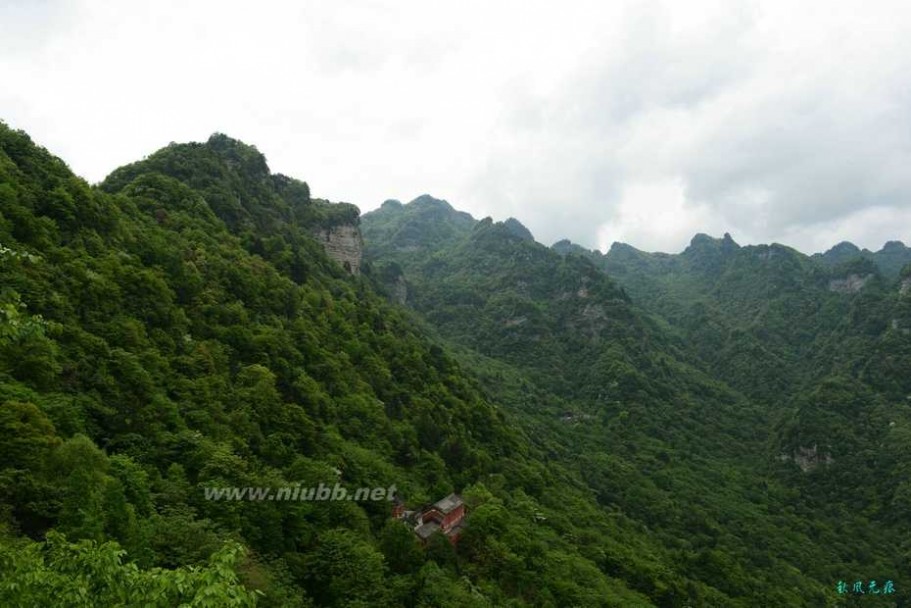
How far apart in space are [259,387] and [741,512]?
84.7 metres

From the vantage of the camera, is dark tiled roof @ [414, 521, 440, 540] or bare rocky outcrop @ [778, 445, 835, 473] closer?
dark tiled roof @ [414, 521, 440, 540]

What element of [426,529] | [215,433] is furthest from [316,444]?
[426,529]

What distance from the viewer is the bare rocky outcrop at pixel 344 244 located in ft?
342

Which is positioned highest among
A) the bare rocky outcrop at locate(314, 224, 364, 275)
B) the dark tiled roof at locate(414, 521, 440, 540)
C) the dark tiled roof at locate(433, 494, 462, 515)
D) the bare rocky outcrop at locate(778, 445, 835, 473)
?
the bare rocky outcrop at locate(314, 224, 364, 275)

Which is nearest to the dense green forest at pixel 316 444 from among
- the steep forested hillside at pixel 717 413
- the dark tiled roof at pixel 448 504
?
the steep forested hillside at pixel 717 413

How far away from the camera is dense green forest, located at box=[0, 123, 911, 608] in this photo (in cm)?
2070

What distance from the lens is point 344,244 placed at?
108250mm

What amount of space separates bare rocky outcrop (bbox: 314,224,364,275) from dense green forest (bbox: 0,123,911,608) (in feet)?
7.88

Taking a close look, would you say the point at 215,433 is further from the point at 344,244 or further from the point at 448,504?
the point at 344,244

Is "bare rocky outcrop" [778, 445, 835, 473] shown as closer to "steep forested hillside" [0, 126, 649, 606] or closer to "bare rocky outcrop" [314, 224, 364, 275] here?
"steep forested hillside" [0, 126, 649, 606]

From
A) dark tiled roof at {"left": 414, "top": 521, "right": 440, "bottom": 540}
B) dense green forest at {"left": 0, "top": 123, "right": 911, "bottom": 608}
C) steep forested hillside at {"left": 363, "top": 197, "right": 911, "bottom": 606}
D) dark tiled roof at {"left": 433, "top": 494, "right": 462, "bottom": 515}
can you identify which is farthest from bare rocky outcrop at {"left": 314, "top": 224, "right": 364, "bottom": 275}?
dark tiled roof at {"left": 414, "top": 521, "right": 440, "bottom": 540}

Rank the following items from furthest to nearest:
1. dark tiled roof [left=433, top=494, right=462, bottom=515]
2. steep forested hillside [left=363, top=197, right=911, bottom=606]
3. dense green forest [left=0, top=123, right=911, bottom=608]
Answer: steep forested hillside [left=363, top=197, right=911, bottom=606] < dark tiled roof [left=433, top=494, right=462, bottom=515] < dense green forest [left=0, top=123, right=911, bottom=608]

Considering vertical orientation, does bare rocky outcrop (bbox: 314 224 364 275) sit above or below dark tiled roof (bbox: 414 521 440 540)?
above

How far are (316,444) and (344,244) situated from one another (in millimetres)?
72231
